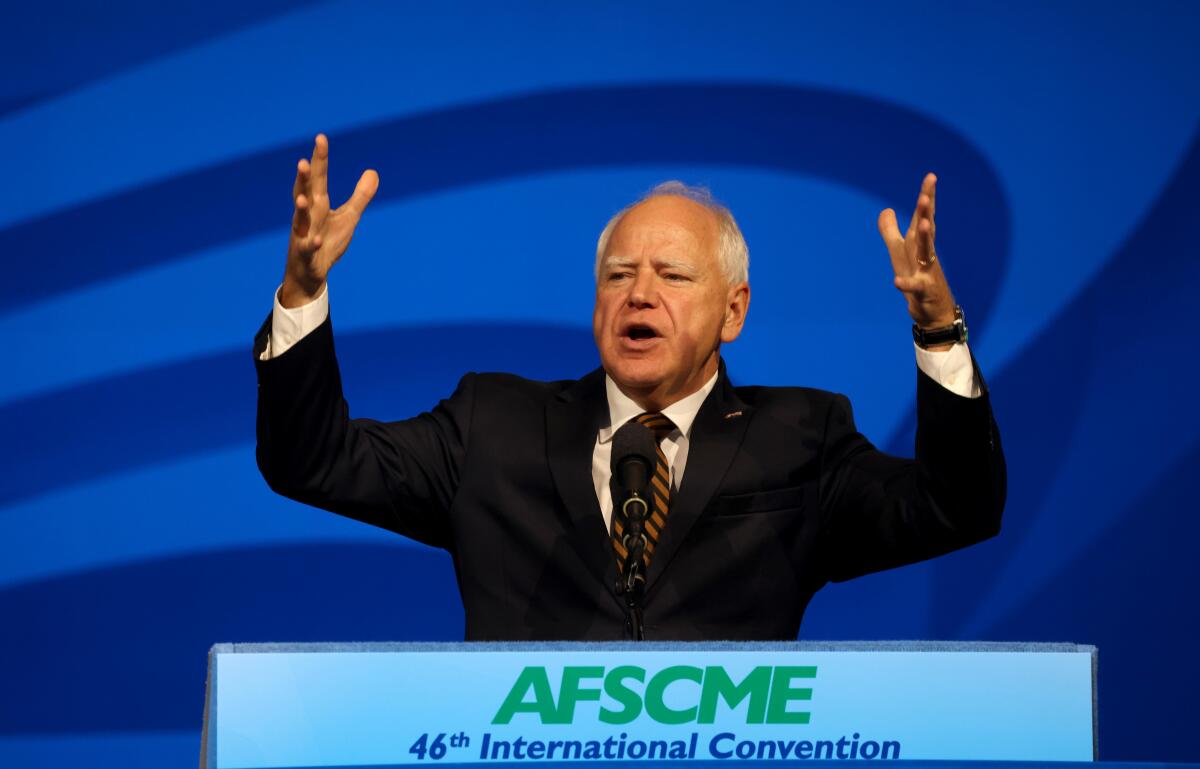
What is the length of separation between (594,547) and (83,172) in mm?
1678

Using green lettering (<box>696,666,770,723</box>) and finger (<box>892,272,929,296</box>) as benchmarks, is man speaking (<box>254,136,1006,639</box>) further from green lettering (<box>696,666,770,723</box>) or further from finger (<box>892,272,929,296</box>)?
green lettering (<box>696,666,770,723</box>)

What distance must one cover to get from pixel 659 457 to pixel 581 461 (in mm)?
277

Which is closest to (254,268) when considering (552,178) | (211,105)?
(211,105)

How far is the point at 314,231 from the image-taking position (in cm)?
192

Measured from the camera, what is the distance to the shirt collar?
2.28 m

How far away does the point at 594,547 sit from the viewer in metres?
2.12

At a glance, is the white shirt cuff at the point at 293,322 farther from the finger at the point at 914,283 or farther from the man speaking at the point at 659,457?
the finger at the point at 914,283

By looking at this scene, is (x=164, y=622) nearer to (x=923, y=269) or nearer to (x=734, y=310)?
(x=734, y=310)

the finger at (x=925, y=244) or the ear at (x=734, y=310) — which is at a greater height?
the ear at (x=734, y=310)

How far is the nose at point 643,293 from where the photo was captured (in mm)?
2232

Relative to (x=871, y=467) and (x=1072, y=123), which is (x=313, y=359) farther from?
(x=1072, y=123)

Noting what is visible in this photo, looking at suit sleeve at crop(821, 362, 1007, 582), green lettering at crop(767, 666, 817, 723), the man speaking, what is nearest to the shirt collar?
the man speaking

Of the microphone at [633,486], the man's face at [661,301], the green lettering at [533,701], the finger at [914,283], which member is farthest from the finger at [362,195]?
the green lettering at [533,701]

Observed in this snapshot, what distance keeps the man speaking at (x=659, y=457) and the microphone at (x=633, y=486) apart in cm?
18
